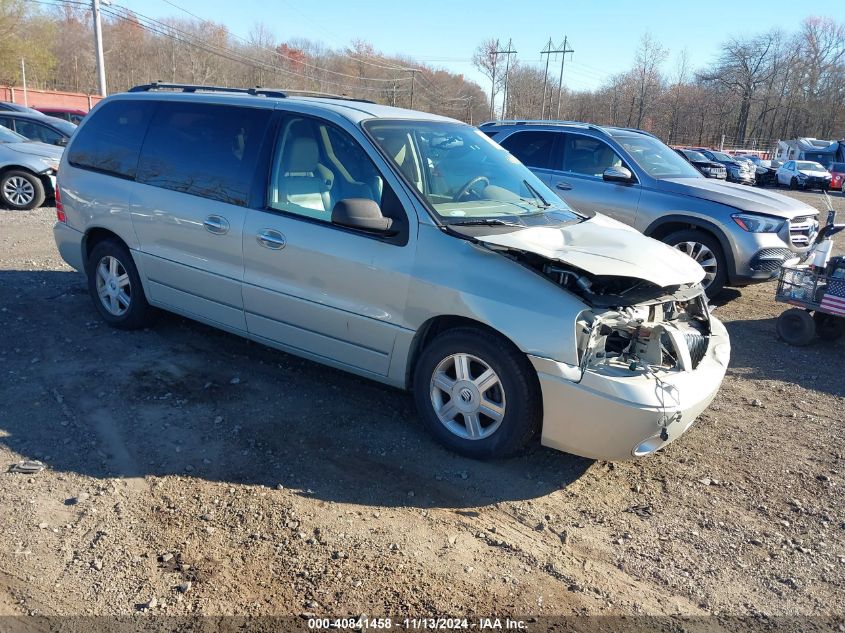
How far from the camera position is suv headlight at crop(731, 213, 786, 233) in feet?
24.5

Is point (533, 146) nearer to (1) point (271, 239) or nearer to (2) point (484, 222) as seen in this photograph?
(2) point (484, 222)

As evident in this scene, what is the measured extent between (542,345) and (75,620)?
2419mm

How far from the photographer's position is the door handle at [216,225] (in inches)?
184

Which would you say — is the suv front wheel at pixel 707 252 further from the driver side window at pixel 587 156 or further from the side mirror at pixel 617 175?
the driver side window at pixel 587 156

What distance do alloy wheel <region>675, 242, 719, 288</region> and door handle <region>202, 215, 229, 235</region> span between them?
5.28 meters

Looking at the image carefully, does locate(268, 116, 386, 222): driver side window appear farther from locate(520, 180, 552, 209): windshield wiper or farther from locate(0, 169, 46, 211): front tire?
locate(0, 169, 46, 211): front tire

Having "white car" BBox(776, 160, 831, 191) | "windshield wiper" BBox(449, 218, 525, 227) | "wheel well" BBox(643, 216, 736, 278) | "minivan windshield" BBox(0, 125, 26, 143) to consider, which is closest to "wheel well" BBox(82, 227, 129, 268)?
"windshield wiper" BBox(449, 218, 525, 227)

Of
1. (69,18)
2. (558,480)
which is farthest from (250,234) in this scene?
(69,18)

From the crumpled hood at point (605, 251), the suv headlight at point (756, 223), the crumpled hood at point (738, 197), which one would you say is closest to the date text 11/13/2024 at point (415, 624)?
the crumpled hood at point (605, 251)

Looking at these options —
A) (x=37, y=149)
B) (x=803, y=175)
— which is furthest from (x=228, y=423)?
(x=803, y=175)

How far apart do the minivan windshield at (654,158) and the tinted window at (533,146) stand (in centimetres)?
86

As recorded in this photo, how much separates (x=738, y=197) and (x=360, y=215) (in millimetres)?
5602

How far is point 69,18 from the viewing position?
64062 mm

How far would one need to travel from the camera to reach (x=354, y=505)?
11.5ft
